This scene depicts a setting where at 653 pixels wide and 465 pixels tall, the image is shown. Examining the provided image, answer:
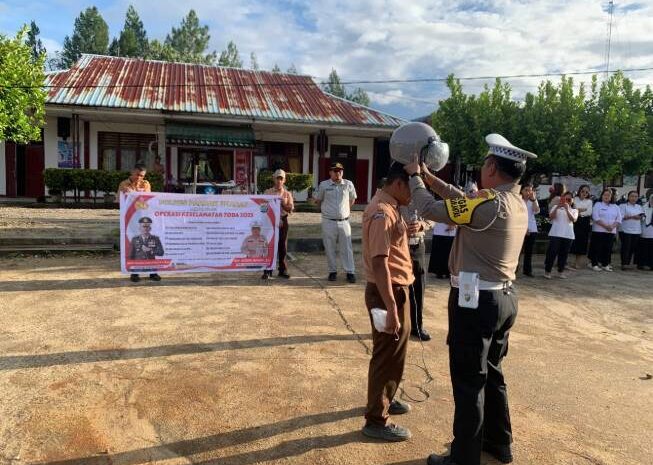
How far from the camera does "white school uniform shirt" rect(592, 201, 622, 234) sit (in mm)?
9812

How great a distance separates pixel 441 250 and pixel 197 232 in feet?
13.2

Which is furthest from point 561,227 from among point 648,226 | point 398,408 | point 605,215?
point 398,408

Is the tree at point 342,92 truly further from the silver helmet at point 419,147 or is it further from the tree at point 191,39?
the silver helmet at point 419,147

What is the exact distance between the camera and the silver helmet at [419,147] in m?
2.78

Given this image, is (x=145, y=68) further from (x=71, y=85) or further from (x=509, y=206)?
(x=509, y=206)

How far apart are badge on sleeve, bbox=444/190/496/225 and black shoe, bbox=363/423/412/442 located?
4.64 ft

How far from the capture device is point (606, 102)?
41.0 feet

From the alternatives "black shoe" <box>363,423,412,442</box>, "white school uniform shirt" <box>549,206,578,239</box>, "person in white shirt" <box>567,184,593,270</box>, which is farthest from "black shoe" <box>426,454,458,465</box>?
"person in white shirt" <box>567,184,593,270</box>

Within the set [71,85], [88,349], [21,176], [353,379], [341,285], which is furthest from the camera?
[21,176]

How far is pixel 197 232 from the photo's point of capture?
701cm

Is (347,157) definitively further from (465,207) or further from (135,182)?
(465,207)

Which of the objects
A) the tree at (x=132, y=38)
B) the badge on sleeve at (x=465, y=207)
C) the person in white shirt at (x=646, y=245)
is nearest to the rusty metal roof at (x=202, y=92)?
the person in white shirt at (x=646, y=245)

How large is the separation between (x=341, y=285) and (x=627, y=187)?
69.3 feet

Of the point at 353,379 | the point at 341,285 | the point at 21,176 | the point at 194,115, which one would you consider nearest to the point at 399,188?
the point at 353,379
